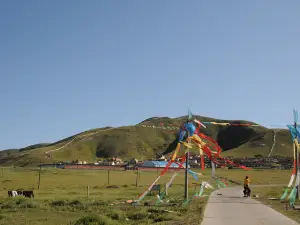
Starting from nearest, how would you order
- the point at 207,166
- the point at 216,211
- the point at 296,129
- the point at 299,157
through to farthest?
the point at 216,211 → the point at 296,129 → the point at 299,157 → the point at 207,166

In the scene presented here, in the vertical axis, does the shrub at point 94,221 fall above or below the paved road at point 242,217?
below

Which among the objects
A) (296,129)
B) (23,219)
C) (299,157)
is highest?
(296,129)

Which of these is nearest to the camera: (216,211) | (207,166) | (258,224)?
(258,224)

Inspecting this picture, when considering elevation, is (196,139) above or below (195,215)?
above

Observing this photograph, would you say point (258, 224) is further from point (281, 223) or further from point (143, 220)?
point (143, 220)

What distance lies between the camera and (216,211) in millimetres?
18250

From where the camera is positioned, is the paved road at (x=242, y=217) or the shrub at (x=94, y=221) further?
the shrub at (x=94, y=221)

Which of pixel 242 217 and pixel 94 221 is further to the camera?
pixel 242 217

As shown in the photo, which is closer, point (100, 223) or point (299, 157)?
point (100, 223)

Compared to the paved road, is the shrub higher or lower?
lower

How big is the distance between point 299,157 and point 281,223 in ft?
40.9

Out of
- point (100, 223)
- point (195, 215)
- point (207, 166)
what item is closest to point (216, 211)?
point (195, 215)

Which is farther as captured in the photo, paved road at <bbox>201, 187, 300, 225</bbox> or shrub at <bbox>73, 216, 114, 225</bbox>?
shrub at <bbox>73, 216, 114, 225</bbox>

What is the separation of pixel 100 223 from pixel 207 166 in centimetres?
11432
